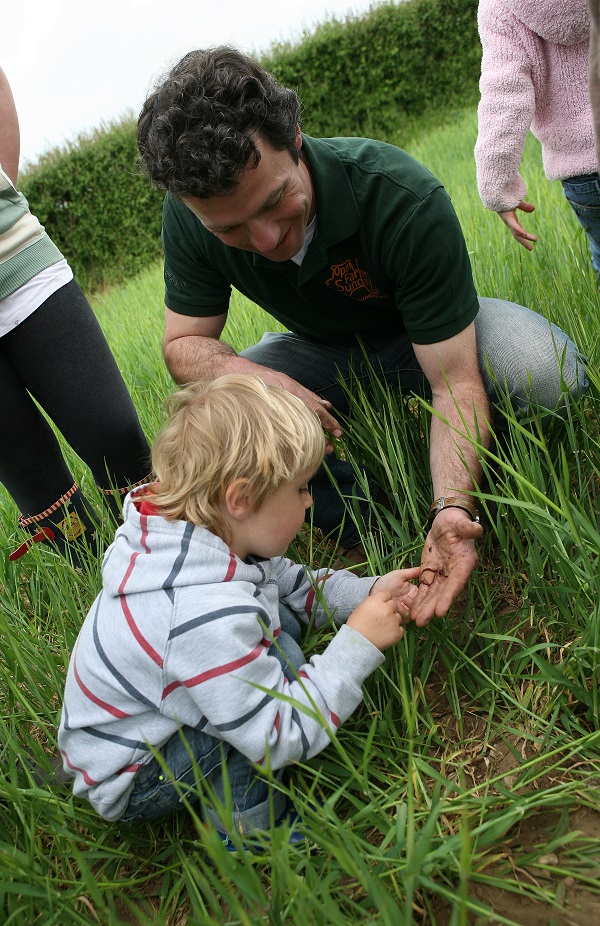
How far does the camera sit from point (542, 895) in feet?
3.14

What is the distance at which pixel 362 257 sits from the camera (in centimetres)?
185

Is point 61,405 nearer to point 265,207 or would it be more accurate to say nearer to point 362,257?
point 265,207

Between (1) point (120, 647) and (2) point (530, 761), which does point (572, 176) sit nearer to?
(2) point (530, 761)

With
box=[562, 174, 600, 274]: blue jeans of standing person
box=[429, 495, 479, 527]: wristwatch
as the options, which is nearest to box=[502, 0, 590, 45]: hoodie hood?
box=[562, 174, 600, 274]: blue jeans of standing person

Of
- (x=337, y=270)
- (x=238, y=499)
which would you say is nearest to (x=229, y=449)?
(x=238, y=499)

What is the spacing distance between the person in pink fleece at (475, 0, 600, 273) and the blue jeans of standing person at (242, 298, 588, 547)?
0.43 meters

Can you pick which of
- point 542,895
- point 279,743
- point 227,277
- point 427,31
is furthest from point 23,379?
point 427,31

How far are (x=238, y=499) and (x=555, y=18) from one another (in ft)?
5.42

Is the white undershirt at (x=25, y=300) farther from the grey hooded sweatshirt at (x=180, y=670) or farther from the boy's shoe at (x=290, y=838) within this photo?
the boy's shoe at (x=290, y=838)

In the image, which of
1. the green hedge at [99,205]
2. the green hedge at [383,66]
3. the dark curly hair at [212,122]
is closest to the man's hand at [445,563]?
the dark curly hair at [212,122]

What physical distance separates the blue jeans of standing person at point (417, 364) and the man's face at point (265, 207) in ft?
1.24

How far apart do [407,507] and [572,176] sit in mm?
1181

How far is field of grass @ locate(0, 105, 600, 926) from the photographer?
951 millimetres

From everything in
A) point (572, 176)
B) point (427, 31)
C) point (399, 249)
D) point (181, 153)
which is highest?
point (181, 153)
